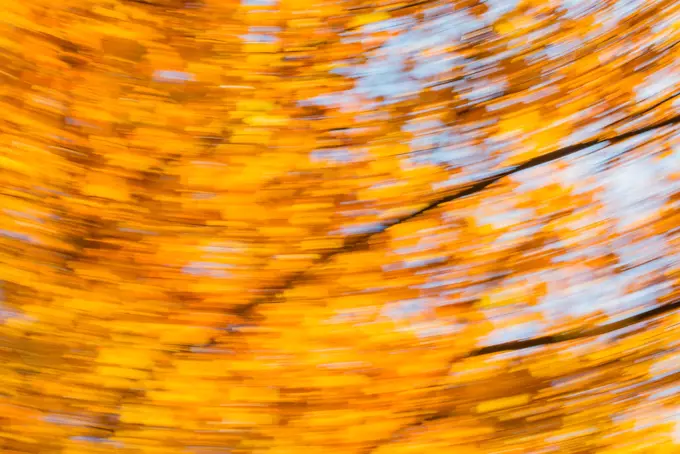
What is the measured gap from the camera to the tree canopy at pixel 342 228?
0.35 meters

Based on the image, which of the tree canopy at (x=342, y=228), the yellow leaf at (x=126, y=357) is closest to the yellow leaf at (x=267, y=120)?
the tree canopy at (x=342, y=228)

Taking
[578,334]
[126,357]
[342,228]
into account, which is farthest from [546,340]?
[126,357]

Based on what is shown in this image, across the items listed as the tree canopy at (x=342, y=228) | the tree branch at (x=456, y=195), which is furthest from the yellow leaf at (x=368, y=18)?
the tree branch at (x=456, y=195)

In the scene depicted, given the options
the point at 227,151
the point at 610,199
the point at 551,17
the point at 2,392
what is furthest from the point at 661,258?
the point at 2,392

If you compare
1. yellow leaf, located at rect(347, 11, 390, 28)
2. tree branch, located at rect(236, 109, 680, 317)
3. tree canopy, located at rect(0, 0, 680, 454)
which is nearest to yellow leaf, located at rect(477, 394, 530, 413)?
tree canopy, located at rect(0, 0, 680, 454)

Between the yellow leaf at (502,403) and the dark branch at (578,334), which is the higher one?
the dark branch at (578,334)

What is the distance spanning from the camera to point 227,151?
377mm

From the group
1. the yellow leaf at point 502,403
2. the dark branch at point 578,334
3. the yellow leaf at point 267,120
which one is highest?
the yellow leaf at point 267,120

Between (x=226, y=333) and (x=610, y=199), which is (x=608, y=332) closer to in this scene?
(x=610, y=199)

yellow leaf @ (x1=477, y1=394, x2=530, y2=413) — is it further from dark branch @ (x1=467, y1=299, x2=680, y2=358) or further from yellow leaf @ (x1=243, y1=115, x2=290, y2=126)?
yellow leaf @ (x1=243, y1=115, x2=290, y2=126)

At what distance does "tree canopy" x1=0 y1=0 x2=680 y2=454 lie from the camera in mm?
346

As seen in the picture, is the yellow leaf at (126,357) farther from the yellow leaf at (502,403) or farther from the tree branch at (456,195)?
the yellow leaf at (502,403)

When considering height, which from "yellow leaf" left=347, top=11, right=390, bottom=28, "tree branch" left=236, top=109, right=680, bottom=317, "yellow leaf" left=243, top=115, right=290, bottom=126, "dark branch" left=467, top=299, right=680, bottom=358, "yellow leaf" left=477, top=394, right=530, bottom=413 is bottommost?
"yellow leaf" left=477, top=394, right=530, bottom=413

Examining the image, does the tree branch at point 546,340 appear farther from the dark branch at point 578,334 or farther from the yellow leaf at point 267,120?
the yellow leaf at point 267,120
